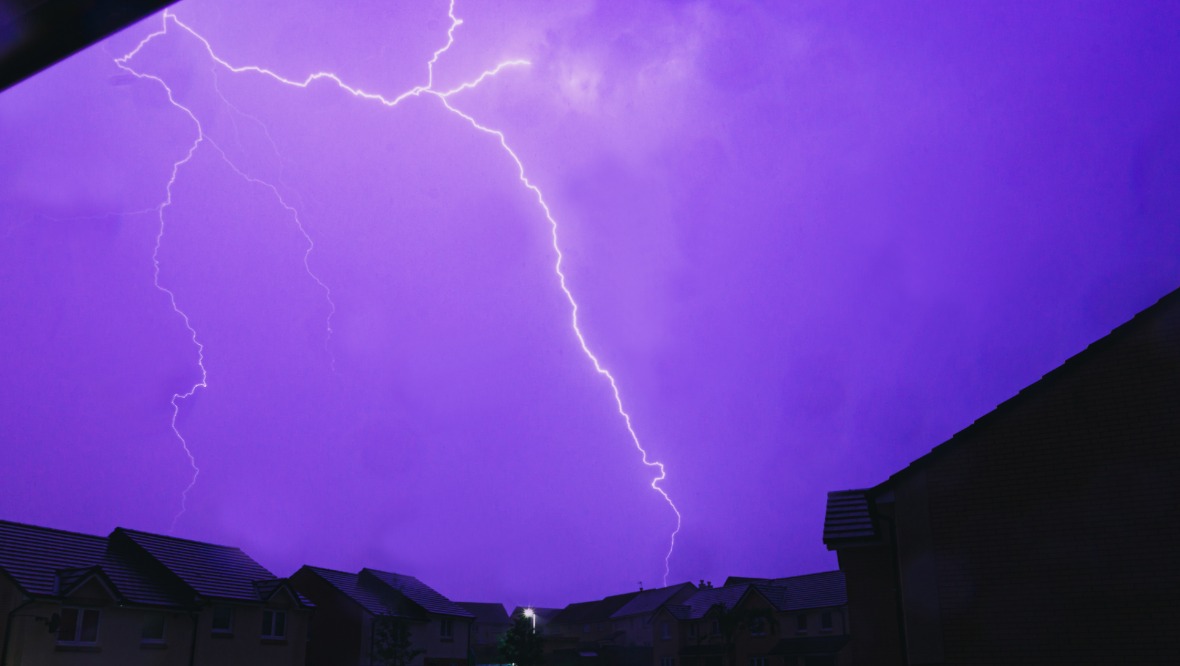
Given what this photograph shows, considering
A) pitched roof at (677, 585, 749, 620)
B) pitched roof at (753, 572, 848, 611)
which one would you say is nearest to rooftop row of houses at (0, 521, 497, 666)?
pitched roof at (753, 572, 848, 611)

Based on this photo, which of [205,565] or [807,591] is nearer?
[205,565]

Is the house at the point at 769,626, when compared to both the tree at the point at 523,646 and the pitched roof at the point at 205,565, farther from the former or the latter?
the pitched roof at the point at 205,565

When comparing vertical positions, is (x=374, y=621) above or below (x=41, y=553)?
below

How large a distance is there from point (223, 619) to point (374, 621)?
1306 centimetres

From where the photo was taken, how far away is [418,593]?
5503 cm

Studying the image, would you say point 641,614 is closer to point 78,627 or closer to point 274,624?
point 274,624

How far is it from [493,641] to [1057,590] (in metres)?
89.4

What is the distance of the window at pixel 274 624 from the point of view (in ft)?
124

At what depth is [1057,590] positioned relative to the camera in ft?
44.6

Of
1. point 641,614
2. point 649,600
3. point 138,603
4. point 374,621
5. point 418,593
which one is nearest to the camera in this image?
point 138,603

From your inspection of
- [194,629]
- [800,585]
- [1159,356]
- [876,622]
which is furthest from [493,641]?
[1159,356]

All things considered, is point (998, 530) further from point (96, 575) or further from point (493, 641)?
point (493, 641)

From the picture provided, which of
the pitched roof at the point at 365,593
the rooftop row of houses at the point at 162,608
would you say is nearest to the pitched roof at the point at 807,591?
the pitched roof at the point at 365,593

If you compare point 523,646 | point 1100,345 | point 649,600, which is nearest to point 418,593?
point 523,646
